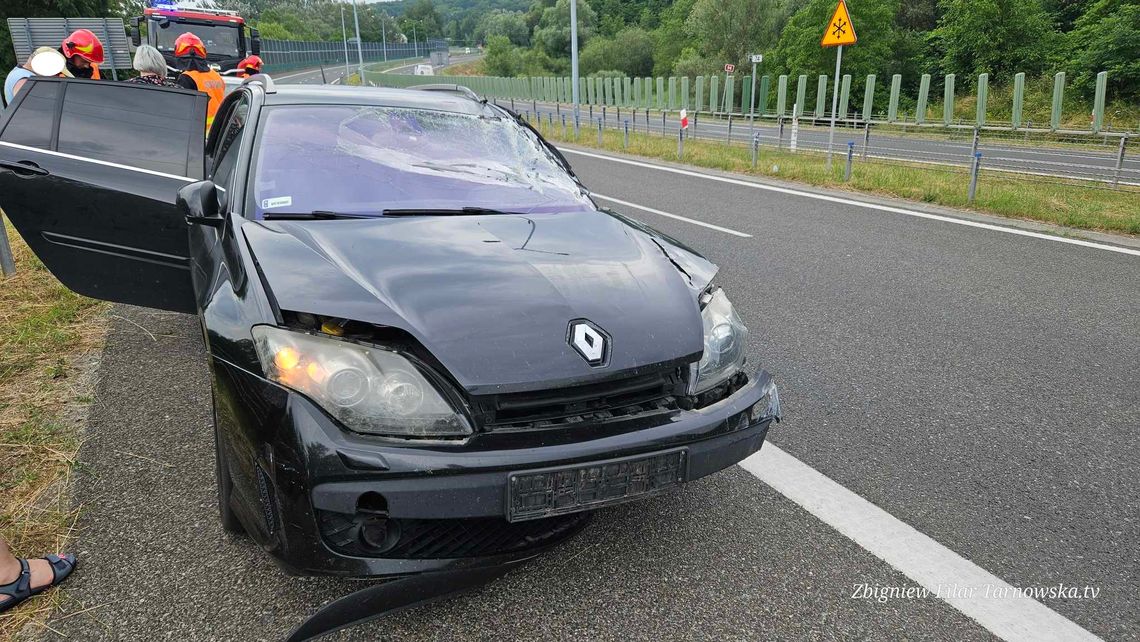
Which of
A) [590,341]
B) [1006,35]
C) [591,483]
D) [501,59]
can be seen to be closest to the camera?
[591,483]

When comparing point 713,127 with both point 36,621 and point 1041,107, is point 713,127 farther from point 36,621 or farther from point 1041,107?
point 36,621

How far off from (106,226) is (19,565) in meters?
2.24

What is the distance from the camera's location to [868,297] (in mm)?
5555

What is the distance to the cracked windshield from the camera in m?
2.88

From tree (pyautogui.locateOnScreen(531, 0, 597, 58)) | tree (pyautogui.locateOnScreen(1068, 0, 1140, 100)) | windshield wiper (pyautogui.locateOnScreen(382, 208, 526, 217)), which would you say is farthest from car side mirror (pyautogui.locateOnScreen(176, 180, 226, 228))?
tree (pyautogui.locateOnScreen(531, 0, 597, 58))

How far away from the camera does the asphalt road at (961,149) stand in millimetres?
15425

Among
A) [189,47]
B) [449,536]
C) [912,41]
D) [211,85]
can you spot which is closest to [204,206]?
[449,536]

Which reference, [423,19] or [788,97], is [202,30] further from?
[423,19]

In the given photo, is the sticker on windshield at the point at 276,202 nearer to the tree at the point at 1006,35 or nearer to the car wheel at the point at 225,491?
the car wheel at the point at 225,491

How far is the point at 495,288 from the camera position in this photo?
7.41ft

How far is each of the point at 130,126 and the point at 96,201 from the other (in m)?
0.55

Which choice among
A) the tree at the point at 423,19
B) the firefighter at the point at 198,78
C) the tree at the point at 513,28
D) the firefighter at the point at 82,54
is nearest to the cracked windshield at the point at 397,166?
the firefighter at the point at 198,78

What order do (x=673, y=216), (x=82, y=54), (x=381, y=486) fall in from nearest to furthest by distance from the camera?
(x=381, y=486) < (x=82, y=54) < (x=673, y=216)

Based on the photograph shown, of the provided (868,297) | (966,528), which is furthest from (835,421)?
(868,297)
